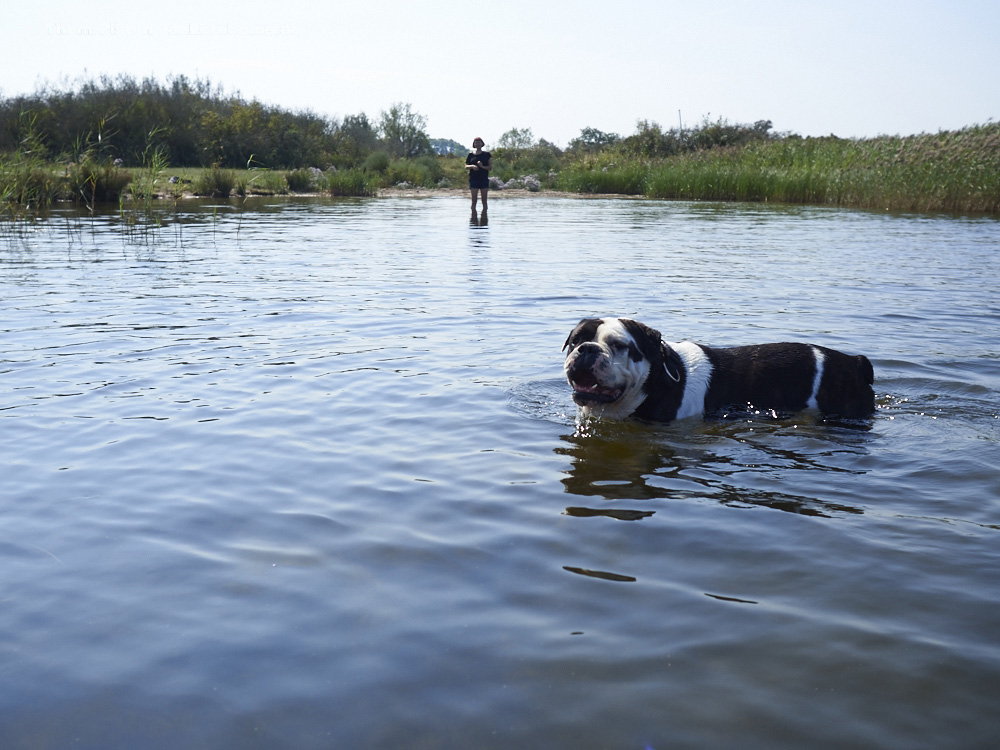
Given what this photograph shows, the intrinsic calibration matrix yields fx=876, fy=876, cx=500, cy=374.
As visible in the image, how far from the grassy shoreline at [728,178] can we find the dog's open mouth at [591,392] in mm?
14418

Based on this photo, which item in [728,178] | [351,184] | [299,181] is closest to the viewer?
[728,178]

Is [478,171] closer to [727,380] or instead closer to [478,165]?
[478,165]

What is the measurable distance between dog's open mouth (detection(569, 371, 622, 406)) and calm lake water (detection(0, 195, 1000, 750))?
13.1 inches

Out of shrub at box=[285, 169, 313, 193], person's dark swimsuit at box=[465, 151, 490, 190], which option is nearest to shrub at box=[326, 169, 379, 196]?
shrub at box=[285, 169, 313, 193]

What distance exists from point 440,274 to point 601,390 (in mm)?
9067

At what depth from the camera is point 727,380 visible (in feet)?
21.1

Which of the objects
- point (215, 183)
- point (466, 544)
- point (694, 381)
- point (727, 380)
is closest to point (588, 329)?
point (694, 381)

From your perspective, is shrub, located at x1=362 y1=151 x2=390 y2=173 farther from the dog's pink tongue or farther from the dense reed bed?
the dog's pink tongue

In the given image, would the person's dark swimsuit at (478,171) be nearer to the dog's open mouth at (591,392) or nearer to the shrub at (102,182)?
the shrub at (102,182)

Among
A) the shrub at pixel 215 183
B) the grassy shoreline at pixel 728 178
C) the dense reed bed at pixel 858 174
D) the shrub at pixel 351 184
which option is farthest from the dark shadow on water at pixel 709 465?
the shrub at pixel 351 184

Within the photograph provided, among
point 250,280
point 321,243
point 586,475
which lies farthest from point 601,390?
point 321,243

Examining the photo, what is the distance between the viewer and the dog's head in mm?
5828

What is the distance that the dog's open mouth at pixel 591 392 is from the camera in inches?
232

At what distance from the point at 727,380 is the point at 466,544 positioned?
9.68 feet
